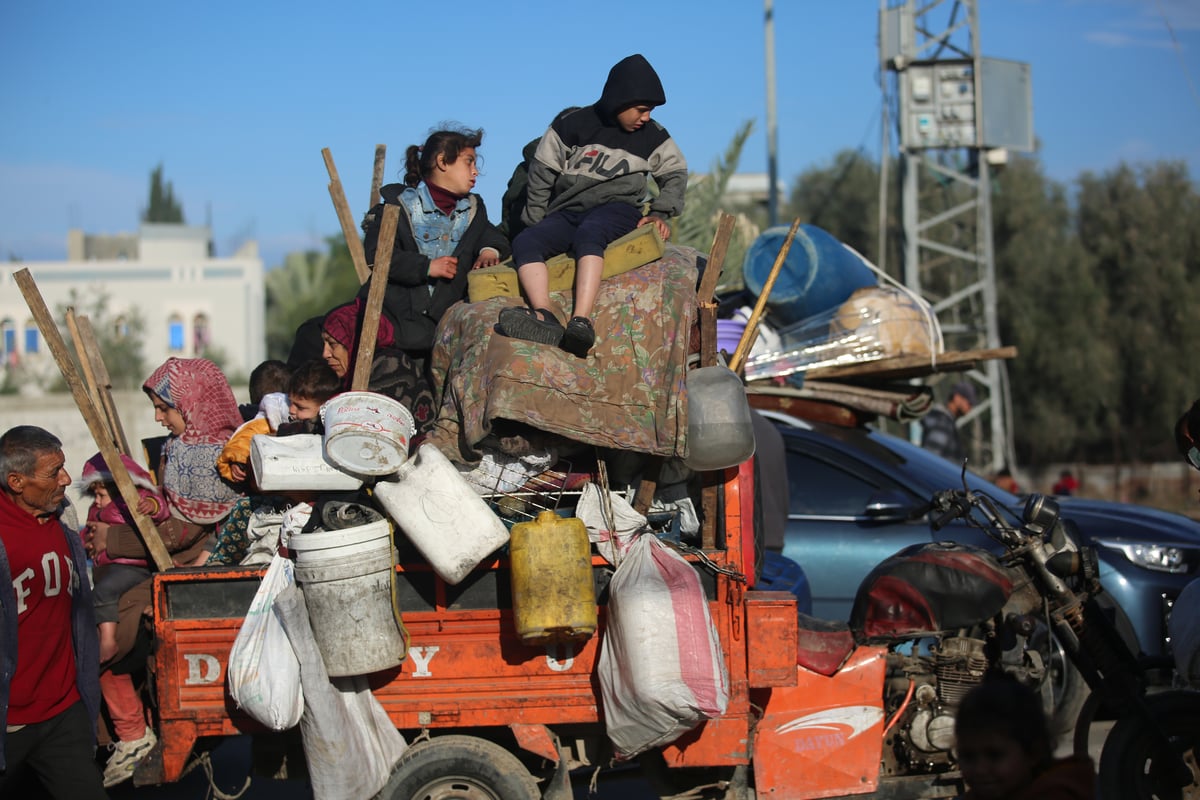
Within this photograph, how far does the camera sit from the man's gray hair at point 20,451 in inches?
156

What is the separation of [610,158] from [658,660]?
2213 mm

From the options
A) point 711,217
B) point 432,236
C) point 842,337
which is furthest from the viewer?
point 711,217

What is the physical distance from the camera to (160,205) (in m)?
65.2

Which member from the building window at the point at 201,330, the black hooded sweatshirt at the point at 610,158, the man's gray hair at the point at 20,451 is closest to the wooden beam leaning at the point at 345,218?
the black hooded sweatshirt at the point at 610,158

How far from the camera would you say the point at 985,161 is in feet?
49.9

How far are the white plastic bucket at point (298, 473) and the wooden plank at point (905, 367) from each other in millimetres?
Answer: 3998

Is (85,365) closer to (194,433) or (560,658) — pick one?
(194,433)

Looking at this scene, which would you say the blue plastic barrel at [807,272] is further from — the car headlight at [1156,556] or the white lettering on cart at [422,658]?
the white lettering on cart at [422,658]

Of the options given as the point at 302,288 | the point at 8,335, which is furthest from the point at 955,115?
the point at 8,335

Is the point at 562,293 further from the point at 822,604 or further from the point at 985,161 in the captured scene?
the point at 985,161

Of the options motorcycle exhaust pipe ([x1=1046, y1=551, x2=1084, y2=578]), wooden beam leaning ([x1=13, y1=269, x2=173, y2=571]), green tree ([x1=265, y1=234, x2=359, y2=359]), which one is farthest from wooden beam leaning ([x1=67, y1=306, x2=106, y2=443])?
green tree ([x1=265, y1=234, x2=359, y2=359])

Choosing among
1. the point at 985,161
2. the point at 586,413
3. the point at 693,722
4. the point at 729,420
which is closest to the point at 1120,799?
the point at 693,722

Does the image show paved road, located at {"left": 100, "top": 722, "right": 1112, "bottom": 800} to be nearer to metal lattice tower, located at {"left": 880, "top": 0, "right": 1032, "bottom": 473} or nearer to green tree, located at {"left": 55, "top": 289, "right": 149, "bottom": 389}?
metal lattice tower, located at {"left": 880, "top": 0, "right": 1032, "bottom": 473}

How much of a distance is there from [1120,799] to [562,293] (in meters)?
2.77
